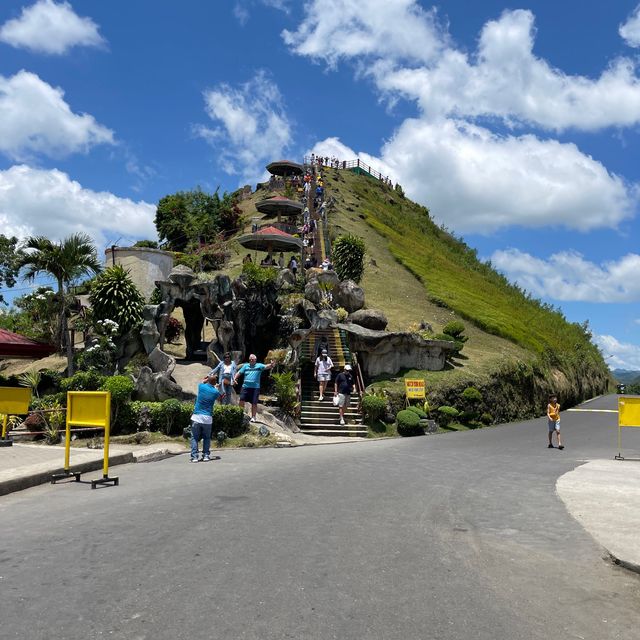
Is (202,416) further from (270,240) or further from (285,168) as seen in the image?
(285,168)

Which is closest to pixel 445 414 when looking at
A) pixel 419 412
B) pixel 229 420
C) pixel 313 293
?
pixel 419 412

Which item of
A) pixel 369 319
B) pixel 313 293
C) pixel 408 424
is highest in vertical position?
pixel 313 293

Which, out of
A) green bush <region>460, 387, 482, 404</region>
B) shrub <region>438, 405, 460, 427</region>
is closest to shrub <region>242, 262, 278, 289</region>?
shrub <region>438, 405, 460, 427</region>

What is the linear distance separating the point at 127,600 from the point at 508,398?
24.5 meters

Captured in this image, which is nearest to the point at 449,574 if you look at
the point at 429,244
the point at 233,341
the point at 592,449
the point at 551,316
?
the point at 592,449

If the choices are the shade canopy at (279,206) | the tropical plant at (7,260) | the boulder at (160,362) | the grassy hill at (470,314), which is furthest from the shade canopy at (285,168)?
the boulder at (160,362)

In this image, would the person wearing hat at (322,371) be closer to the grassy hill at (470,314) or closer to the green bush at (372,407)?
the green bush at (372,407)

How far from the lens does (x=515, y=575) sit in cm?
550

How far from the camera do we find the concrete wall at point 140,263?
91.8ft

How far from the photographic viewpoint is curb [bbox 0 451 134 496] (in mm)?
8734

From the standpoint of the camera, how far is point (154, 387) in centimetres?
1734

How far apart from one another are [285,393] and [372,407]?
10.5 ft

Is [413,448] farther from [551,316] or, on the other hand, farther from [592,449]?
[551,316]

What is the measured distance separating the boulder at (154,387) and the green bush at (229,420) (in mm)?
2540
